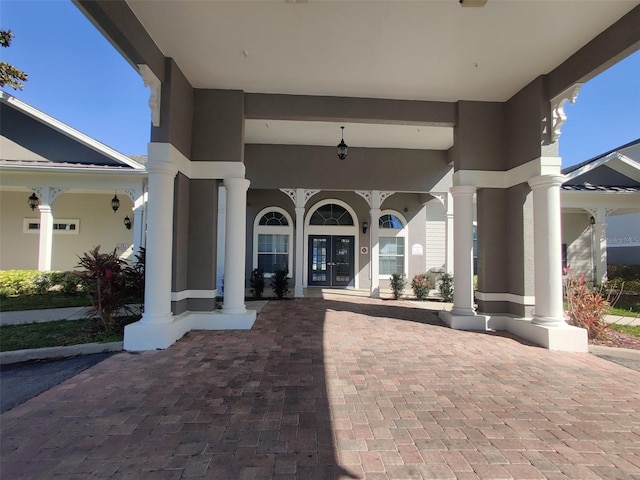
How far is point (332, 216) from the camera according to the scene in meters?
12.2

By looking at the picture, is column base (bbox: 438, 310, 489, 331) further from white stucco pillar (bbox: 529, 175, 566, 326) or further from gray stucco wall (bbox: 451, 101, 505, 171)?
gray stucco wall (bbox: 451, 101, 505, 171)

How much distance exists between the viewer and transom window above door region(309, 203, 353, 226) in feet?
39.7

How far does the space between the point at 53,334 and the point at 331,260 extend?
8326mm

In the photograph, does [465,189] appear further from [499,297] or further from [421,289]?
[421,289]

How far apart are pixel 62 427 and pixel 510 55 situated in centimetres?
665

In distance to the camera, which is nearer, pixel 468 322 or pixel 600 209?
pixel 468 322

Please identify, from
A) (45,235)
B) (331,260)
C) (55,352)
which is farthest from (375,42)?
(45,235)

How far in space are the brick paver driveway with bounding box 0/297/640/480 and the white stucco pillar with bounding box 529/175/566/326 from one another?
0.70 metres

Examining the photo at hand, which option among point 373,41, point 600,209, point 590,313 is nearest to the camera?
point 373,41

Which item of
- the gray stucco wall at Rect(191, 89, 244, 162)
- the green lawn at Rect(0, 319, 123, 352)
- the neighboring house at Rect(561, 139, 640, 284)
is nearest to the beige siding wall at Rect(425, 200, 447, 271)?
the neighboring house at Rect(561, 139, 640, 284)

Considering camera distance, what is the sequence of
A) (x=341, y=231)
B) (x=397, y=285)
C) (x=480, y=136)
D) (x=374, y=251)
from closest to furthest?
(x=480, y=136) → (x=397, y=285) → (x=374, y=251) → (x=341, y=231)

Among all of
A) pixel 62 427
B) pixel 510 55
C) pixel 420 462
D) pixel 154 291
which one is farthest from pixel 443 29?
pixel 62 427

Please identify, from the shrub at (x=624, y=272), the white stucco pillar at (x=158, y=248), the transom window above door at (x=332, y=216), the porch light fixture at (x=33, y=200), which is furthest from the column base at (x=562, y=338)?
the porch light fixture at (x=33, y=200)

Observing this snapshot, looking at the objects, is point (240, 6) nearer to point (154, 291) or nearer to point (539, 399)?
point (154, 291)
